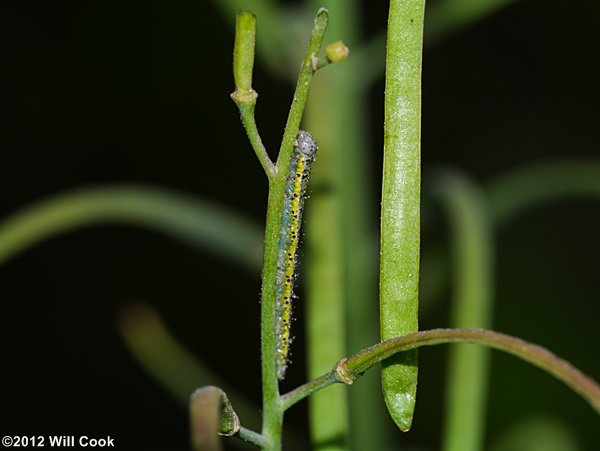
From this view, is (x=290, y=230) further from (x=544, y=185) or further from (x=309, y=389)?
(x=544, y=185)

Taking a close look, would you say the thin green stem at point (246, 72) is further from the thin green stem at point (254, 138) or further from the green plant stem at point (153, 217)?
the green plant stem at point (153, 217)

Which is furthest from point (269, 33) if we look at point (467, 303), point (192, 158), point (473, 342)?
point (192, 158)

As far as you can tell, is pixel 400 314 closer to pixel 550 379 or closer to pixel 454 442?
pixel 454 442

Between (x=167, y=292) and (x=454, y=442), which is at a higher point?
(x=167, y=292)

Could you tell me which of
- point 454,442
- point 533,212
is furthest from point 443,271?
point 533,212

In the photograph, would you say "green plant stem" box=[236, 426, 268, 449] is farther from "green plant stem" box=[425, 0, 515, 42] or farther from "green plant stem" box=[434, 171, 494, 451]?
"green plant stem" box=[425, 0, 515, 42]
